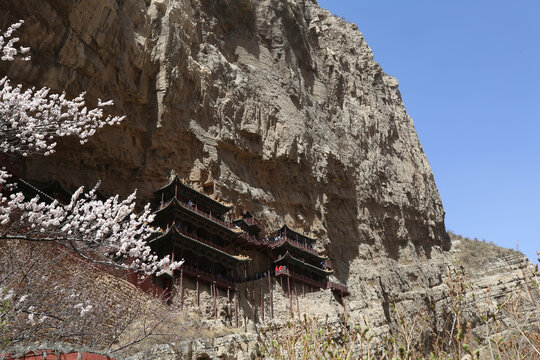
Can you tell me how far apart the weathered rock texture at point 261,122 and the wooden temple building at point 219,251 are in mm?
2096

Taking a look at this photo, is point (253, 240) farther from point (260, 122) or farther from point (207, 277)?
point (260, 122)

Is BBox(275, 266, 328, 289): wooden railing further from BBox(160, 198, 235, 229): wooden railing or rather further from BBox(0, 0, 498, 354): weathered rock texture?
BBox(160, 198, 235, 229): wooden railing

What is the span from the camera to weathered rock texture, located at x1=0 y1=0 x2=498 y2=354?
95.2 feet

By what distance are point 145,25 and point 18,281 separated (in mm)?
24015

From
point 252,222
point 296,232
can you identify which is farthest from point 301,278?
point 252,222

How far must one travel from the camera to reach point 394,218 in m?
56.0

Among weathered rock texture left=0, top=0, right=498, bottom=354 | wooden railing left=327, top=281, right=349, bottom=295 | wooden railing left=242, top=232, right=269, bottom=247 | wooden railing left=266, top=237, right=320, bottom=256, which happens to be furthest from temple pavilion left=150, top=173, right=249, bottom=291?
wooden railing left=327, top=281, right=349, bottom=295

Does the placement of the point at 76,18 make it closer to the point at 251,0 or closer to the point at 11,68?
the point at 11,68

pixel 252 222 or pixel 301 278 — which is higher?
pixel 252 222

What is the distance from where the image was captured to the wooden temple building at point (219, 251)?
1100 inches

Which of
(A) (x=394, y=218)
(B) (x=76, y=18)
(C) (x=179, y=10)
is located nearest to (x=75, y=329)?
(B) (x=76, y=18)

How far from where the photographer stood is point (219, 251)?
31.2 meters

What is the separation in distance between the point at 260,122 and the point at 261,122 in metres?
0.11

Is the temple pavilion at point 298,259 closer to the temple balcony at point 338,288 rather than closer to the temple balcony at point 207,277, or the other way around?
the temple balcony at point 338,288
